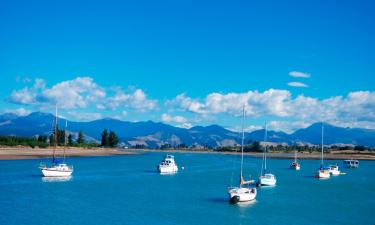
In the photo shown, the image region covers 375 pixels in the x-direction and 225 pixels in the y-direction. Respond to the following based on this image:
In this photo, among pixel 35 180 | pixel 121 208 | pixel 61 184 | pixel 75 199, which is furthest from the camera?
pixel 35 180

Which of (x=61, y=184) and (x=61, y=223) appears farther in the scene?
(x=61, y=184)

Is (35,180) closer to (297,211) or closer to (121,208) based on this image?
(121,208)

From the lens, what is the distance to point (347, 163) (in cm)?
17962

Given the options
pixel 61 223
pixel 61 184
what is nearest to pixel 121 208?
pixel 61 223

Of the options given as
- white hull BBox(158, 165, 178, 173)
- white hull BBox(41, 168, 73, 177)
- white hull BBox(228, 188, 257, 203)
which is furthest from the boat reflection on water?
white hull BBox(228, 188, 257, 203)

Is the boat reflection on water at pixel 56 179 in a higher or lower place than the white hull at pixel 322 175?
lower

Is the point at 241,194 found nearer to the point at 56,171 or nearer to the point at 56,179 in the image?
the point at 56,179

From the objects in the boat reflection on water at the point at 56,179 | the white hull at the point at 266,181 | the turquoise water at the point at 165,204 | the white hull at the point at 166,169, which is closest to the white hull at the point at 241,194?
the turquoise water at the point at 165,204

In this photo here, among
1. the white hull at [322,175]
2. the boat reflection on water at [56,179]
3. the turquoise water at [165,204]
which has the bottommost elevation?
the turquoise water at [165,204]

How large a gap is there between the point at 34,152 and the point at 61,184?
4054 inches

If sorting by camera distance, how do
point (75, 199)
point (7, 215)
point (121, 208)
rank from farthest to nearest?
point (75, 199) < point (121, 208) < point (7, 215)

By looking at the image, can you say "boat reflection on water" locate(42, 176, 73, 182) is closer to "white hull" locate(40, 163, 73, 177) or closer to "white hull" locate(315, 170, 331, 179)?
"white hull" locate(40, 163, 73, 177)

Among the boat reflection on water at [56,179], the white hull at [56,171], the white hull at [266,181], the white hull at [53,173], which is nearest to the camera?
the white hull at [266,181]

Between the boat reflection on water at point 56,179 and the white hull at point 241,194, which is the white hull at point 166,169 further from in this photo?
the white hull at point 241,194
